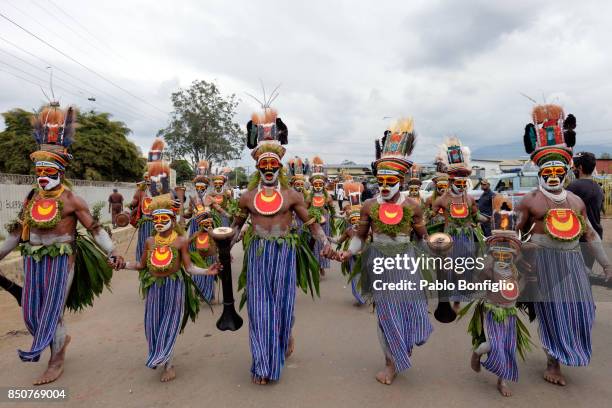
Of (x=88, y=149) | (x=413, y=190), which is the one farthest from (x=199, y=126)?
(x=413, y=190)

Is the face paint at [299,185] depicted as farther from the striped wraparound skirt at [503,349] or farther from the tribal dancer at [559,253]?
the striped wraparound skirt at [503,349]

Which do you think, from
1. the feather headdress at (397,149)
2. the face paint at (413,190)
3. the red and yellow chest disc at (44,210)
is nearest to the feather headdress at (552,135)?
the feather headdress at (397,149)

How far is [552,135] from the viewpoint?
394 cm

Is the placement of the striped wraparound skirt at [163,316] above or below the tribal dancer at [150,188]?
below

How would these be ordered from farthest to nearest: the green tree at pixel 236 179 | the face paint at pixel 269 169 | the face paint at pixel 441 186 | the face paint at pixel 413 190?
the green tree at pixel 236 179 → the face paint at pixel 413 190 → the face paint at pixel 441 186 → the face paint at pixel 269 169

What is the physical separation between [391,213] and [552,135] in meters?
1.70

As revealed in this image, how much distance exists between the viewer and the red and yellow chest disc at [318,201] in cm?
875

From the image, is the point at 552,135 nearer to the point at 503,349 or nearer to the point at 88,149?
the point at 503,349

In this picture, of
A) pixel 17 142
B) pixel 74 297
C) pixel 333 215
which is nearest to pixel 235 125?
pixel 17 142

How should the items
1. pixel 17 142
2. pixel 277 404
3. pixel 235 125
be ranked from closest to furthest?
pixel 277 404 → pixel 17 142 → pixel 235 125

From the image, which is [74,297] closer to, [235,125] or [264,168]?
[264,168]

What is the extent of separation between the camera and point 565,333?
146 inches

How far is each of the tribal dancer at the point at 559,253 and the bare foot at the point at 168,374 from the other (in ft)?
11.1

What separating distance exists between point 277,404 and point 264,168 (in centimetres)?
208
